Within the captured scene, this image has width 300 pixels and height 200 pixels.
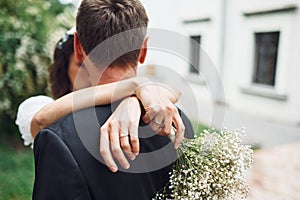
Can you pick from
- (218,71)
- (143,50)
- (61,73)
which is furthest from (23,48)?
(143,50)

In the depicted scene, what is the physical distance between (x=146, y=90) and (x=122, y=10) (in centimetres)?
28

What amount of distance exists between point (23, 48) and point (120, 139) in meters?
4.18

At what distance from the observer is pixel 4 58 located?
4383 mm

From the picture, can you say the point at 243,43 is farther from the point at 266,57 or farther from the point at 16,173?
the point at 16,173

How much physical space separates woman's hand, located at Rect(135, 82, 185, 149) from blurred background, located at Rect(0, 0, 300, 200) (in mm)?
137

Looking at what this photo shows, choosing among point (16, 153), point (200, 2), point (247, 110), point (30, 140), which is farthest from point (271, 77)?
point (30, 140)

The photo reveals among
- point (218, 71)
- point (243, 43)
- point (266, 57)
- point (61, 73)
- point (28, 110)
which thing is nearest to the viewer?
point (28, 110)

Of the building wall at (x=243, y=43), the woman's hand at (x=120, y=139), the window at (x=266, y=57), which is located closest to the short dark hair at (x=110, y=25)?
the woman's hand at (x=120, y=139)

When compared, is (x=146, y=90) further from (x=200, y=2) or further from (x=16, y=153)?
(x=200, y=2)

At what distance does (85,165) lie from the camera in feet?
2.67

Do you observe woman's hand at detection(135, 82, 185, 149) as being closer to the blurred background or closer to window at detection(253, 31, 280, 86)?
the blurred background

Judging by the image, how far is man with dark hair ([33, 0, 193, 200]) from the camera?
80 centimetres

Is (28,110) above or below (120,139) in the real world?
below

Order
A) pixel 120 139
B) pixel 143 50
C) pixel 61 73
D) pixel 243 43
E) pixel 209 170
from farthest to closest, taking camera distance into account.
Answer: pixel 243 43 < pixel 61 73 < pixel 143 50 < pixel 209 170 < pixel 120 139
